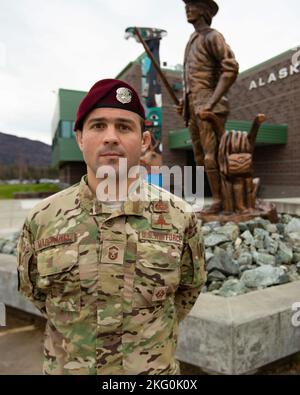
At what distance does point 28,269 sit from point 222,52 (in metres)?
3.61

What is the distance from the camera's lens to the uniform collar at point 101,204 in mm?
1139

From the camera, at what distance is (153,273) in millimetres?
1126

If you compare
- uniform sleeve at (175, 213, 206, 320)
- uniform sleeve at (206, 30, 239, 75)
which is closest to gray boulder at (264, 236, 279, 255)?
uniform sleeve at (206, 30, 239, 75)

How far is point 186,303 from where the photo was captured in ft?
4.84

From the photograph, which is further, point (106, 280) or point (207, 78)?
point (207, 78)

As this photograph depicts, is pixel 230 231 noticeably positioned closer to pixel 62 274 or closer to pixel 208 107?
pixel 208 107

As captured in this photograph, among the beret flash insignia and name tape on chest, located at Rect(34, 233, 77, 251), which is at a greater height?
the beret flash insignia

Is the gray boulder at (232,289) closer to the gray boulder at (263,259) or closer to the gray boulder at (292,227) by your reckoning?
the gray boulder at (263,259)

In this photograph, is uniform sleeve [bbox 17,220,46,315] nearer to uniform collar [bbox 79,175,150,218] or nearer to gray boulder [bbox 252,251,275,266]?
uniform collar [bbox 79,175,150,218]

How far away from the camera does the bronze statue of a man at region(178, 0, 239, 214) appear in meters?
3.96

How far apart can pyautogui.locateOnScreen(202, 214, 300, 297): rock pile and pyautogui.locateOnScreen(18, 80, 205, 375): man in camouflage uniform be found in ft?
4.84

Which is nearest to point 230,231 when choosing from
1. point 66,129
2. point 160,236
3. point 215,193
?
point 215,193

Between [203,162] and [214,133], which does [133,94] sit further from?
[203,162]

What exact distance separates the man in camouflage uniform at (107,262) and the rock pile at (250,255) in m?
1.47
